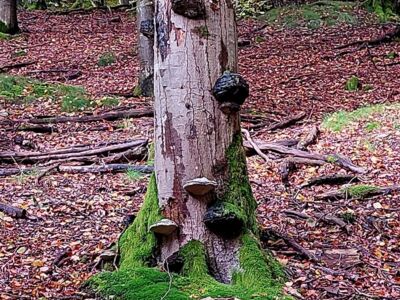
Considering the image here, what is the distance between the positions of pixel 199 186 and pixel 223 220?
0.27 meters

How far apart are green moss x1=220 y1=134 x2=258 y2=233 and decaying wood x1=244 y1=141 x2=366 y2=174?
307 centimetres

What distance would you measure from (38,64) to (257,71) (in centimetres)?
546

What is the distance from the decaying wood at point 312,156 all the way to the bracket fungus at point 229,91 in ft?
11.0

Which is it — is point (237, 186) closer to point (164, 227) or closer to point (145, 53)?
point (164, 227)

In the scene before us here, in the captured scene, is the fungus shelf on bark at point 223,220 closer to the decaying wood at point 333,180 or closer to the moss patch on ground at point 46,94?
the decaying wood at point 333,180

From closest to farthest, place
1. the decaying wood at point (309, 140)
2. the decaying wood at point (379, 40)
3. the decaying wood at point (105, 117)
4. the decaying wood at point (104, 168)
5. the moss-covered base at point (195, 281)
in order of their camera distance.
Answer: the moss-covered base at point (195, 281), the decaying wood at point (104, 168), the decaying wood at point (309, 140), the decaying wood at point (105, 117), the decaying wood at point (379, 40)

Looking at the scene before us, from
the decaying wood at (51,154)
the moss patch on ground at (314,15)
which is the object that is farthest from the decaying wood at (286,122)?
the moss patch on ground at (314,15)

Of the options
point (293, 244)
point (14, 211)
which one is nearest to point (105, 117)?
point (14, 211)

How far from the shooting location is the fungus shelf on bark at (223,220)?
361 centimetres

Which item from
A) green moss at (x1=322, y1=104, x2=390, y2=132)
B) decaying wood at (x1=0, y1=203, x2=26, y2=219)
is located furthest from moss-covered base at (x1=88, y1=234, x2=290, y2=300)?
green moss at (x1=322, y1=104, x2=390, y2=132)

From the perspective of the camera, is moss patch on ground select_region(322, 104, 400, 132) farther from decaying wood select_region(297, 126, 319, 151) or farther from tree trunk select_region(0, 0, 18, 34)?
tree trunk select_region(0, 0, 18, 34)

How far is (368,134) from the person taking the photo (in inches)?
313

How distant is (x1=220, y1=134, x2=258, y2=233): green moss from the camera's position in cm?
375

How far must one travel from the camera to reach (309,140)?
798cm
